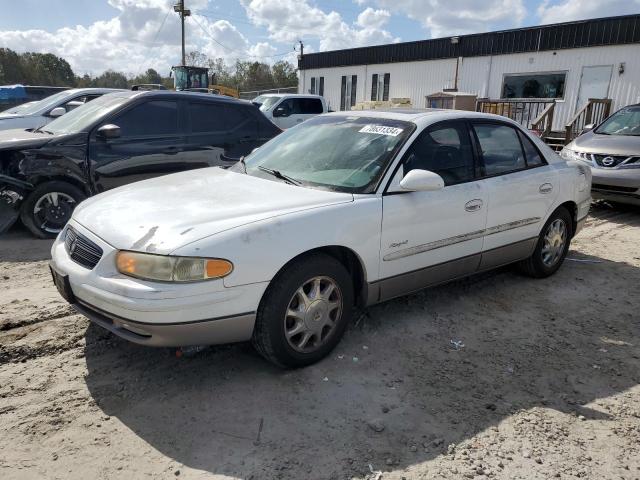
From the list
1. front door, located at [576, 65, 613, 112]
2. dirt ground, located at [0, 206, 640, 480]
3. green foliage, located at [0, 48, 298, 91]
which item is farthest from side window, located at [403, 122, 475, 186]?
green foliage, located at [0, 48, 298, 91]

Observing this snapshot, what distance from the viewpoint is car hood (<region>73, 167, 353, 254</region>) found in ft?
9.25

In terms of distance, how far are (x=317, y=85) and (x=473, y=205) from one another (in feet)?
93.2

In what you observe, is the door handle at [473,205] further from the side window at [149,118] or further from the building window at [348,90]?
the building window at [348,90]

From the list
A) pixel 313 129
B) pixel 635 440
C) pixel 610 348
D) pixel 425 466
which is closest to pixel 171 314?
pixel 425 466

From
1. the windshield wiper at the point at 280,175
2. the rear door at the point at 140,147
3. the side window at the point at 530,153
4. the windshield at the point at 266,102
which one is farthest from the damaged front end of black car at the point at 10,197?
the windshield at the point at 266,102

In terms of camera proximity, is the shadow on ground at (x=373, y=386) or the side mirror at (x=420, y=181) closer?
the shadow on ground at (x=373, y=386)

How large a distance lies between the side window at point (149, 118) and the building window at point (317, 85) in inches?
989

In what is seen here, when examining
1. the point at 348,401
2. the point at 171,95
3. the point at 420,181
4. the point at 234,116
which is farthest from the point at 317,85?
the point at 348,401

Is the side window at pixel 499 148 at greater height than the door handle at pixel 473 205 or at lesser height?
greater

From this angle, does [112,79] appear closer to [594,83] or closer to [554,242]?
[594,83]

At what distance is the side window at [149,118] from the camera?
630cm

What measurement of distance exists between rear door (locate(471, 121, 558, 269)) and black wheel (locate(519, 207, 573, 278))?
0.21 meters

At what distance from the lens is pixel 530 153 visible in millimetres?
4805

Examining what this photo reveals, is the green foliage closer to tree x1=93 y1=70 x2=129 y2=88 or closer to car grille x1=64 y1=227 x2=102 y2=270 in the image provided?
tree x1=93 y1=70 x2=129 y2=88
